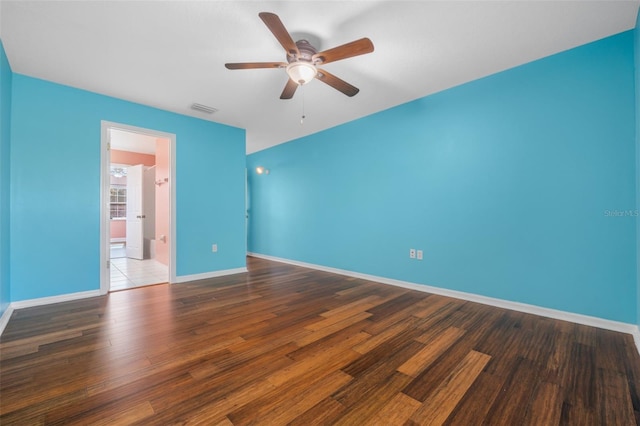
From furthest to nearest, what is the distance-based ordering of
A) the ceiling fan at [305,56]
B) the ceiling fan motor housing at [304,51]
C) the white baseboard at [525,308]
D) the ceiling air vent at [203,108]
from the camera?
the ceiling air vent at [203,108] → the white baseboard at [525,308] → the ceiling fan motor housing at [304,51] → the ceiling fan at [305,56]

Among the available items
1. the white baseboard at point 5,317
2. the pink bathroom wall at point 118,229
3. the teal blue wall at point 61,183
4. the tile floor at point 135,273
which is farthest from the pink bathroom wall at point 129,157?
the white baseboard at point 5,317

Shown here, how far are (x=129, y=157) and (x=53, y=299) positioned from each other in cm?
472

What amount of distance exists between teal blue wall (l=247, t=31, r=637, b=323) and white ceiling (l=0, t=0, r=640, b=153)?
0.34 m

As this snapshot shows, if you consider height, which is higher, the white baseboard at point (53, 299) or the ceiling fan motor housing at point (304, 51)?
the ceiling fan motor housing at point (304, 51)

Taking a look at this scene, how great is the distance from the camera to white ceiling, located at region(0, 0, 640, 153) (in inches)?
75.7

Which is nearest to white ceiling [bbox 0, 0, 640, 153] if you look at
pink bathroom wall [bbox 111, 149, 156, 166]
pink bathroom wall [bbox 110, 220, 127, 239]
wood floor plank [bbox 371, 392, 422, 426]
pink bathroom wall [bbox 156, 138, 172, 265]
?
pink bathroom wall [bbox 156, 138, 172, 265]

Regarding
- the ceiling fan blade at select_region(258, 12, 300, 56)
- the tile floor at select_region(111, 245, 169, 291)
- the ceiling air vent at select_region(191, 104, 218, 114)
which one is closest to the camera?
the ceiling fan blade at select_region(258, 12, 300, 56)

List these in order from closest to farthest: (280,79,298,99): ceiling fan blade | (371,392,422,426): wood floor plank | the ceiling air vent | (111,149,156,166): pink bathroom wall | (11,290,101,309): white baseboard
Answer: (371,392,422,426): wood floor plank, (280,79,298,99): ceiling fan blade, (11,290,101,309): white baseboard, the ceiling air vent, (111,149,156,166): pink bathroom wall

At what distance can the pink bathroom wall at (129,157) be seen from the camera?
6.43 m

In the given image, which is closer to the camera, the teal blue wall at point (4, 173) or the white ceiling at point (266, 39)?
the white ceiling at point (266, 39)

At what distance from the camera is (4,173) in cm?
257

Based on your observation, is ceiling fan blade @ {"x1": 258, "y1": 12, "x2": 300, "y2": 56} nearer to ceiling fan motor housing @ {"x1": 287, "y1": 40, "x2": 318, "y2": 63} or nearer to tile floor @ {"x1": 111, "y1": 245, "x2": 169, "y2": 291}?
ceiling fan motor housing @ {"x1": 287, "y1": 40, "x2": 318, "y2": 63}

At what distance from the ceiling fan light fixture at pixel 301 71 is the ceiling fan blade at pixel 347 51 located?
0.28 feet

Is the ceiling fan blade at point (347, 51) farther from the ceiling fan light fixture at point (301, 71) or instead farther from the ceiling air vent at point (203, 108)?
the ceiling air vent at point (203, 108)
